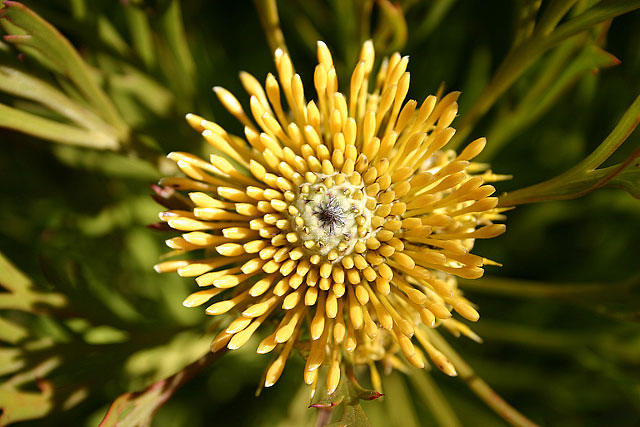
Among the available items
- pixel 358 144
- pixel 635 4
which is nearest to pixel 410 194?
pixel 358 144

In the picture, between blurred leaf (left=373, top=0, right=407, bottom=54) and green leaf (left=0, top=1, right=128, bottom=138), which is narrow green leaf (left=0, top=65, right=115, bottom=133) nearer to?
green leaf (left=0, top=1, right=128, bottom=138)

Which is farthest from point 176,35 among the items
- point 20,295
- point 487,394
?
point 487,394

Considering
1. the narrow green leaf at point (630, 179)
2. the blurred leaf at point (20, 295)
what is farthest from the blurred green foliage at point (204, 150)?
the narrow green leaf at point (630, 179)

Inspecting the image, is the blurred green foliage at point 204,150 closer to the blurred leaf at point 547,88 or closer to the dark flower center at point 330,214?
the blurred leaf at point 547,88

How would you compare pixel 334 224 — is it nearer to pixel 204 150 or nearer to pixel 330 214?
pixel 330 214

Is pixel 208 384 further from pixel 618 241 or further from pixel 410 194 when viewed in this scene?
pixel 618 241

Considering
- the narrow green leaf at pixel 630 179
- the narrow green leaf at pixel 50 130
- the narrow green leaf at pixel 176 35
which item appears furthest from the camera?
the narrow green leaf at pixel 176 35
